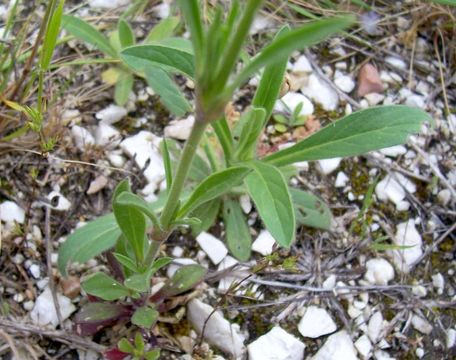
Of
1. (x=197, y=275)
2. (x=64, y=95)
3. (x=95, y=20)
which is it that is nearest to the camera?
(x=197, y=275)

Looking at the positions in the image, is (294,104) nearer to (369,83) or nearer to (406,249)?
(369,83)

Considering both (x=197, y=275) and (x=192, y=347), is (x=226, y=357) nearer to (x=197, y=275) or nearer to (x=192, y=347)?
(x=192, y=347)

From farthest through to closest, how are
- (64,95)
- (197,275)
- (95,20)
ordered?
(95,20) < (64,95) < (197,275)

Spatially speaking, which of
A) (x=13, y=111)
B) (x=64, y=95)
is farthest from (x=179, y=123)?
(x=13, y=111)

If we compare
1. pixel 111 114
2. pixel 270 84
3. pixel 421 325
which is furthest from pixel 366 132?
pixel 111 114

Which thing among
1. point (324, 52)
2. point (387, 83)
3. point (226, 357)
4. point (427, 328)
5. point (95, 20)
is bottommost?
point (427, 328)

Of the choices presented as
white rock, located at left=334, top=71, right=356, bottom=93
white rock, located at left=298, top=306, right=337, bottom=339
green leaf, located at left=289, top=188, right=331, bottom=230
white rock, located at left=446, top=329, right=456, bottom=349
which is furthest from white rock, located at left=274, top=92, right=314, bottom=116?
white rock, located at left=446, top=329, right=456, bottom=349
